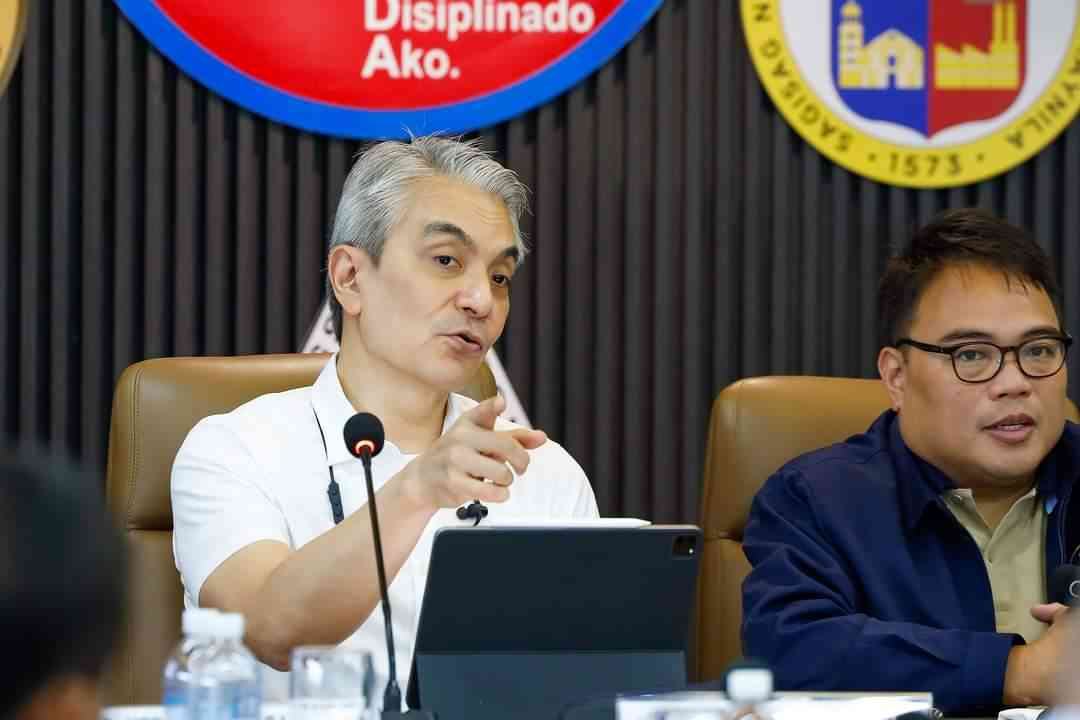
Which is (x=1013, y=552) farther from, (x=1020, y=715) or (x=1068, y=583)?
(x=1020, y=715)

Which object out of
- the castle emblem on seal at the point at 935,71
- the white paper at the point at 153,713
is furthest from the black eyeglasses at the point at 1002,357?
the white paper at the point at 153,713

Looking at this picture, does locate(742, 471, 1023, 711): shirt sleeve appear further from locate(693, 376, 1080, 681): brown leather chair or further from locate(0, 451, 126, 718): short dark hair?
locate(0, 451, 126, 718): short dark hair

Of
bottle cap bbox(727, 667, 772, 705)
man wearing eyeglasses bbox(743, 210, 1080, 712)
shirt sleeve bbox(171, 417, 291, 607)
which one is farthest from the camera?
man wearing eyeglasses bbox(743, 210, 1080, 712)

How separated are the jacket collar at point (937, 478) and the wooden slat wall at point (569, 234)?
2.93 ft

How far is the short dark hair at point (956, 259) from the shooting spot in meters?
2.21

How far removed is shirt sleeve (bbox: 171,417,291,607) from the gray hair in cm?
36

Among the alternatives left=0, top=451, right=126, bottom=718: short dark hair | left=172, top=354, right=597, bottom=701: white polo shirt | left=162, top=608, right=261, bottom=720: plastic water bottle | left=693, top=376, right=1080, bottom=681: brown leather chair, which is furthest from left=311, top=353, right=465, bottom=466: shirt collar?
left=0, top=451, right=126, bottom=718: short dark hair

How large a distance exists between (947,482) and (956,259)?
0.35m

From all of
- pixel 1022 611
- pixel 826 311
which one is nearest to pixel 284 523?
pixel 1022 611

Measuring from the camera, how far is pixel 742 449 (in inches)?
94.9

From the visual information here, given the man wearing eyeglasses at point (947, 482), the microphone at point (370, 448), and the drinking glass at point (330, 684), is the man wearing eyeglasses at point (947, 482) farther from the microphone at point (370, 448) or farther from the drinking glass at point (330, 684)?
the drinking glass at point (330, 684)

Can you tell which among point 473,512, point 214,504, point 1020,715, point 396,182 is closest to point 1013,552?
point 1020,715

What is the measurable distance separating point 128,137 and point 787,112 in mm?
1388

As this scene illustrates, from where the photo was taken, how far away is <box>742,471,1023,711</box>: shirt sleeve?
1.86m
